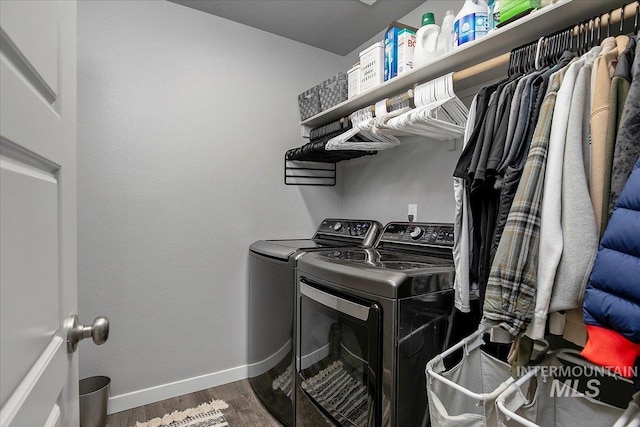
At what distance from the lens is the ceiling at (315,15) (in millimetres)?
2039

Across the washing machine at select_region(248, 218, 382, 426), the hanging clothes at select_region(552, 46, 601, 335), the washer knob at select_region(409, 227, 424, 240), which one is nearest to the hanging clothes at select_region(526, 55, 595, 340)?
the hanging clothes at select_region(552, 46, 601, 335)

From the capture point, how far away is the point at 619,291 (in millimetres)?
677

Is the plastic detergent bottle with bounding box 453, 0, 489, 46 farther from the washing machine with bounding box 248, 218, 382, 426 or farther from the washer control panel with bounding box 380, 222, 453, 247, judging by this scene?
the washing machine with bounding box 248, 218, 382, 426

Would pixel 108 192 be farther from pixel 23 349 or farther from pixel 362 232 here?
pixel 23 349

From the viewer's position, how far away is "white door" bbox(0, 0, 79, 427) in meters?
0.40

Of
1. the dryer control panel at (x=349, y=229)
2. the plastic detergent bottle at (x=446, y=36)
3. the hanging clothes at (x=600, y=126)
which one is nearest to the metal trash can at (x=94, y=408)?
the dryer control panel at (x=349, y=229)

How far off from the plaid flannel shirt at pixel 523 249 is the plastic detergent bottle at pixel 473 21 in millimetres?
537

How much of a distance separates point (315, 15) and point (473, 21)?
1165 millimetres

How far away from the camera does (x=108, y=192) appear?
6.26 feet

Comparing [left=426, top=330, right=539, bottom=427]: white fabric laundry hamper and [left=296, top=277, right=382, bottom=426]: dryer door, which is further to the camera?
[left=296, top=277, right=382, bottom=426]: dryer door

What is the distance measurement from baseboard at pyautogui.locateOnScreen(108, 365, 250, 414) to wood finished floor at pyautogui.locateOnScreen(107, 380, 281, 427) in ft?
0.09

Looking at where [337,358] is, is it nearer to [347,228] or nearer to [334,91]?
[347,228]

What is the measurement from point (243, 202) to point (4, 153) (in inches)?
75.0

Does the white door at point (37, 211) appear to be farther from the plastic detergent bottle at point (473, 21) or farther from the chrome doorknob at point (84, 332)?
the plastic detergent bottle at point (473, 21)
